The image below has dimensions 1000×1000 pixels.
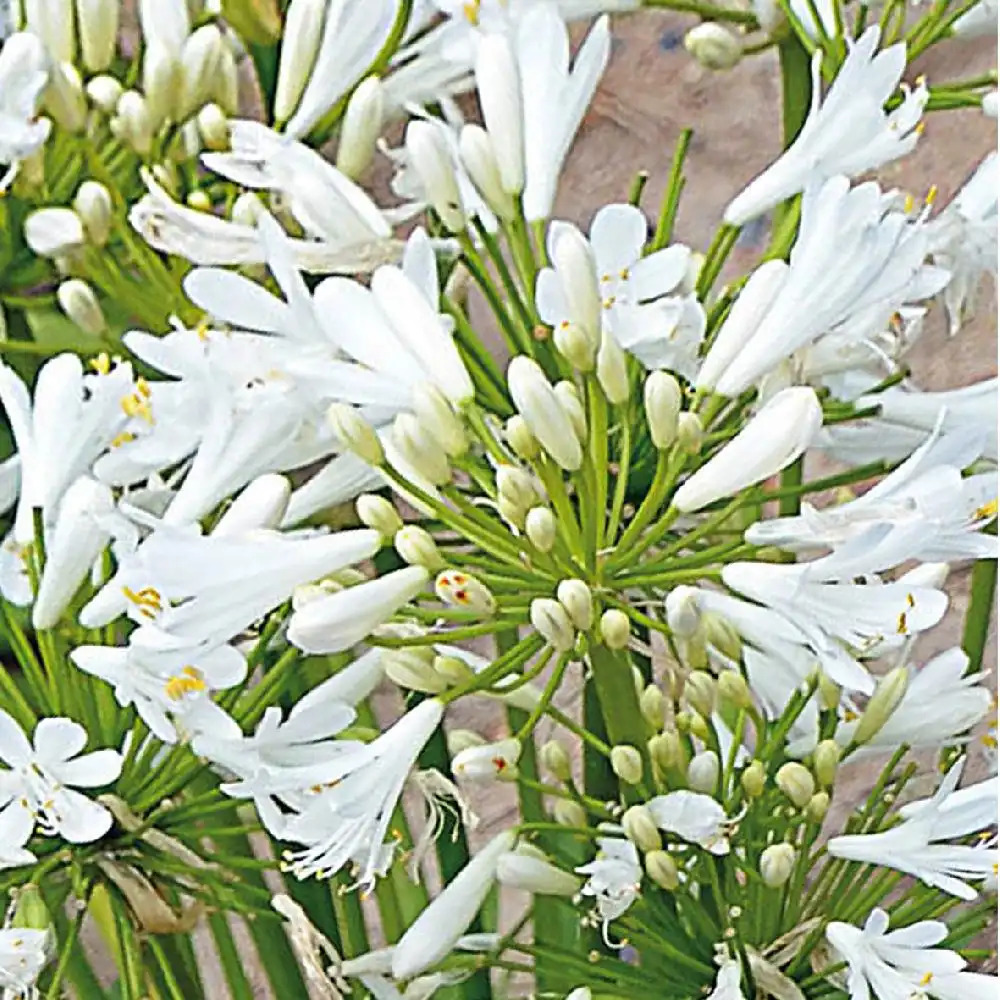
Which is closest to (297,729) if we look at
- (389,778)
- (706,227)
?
(389,778)

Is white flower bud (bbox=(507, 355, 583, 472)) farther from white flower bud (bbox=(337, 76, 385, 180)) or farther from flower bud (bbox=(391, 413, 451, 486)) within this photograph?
white flower bud (bbox=(337, 76, 385, 180))

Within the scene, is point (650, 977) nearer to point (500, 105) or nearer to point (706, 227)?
point (500, 105)

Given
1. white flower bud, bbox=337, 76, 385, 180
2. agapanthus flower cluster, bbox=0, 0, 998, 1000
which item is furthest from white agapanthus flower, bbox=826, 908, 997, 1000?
white flower bud, bbox=337, 76, 385, 180

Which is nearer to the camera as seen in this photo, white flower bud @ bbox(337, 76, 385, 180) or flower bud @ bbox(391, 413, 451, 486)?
flower bud @ bbox(391, 413, 451, 486)

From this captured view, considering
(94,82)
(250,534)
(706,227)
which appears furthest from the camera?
(706,227)

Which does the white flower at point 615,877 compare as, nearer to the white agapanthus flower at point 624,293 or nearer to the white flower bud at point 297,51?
the white agapanthus flower at point 624,293

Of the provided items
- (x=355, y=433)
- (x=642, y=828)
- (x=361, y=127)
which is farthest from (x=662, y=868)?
(x=361, y=127)
